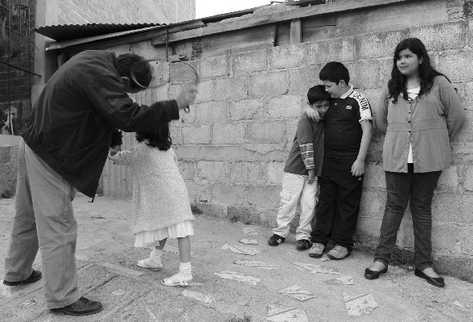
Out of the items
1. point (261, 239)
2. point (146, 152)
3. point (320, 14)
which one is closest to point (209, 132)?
point (261, 239)

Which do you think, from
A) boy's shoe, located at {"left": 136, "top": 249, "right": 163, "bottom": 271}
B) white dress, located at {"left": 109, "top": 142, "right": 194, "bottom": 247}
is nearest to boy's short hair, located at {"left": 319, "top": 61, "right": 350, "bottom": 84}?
white dress, located at {"left": 109, "top": 142, "right": 194, "bottom": 247}

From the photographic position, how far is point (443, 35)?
11.7 ft

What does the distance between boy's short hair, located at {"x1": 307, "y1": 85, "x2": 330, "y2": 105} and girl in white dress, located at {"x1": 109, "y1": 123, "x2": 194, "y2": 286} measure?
1.63 metres

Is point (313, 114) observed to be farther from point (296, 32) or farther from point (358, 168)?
point (296, 32)

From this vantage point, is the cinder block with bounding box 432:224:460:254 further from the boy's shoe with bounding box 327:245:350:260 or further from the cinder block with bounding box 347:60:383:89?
the cinder block with bounding box 347:60:383:89

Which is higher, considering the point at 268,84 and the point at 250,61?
the point at 250,61

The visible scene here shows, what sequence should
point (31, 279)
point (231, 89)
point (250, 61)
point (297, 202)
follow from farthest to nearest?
point (231, 89)
point (250, 61)
point (297, 202)
point (31, 279)

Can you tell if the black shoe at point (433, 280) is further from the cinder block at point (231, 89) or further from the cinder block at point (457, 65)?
the cinder block at point (231, 89)

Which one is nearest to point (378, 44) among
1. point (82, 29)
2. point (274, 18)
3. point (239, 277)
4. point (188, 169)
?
point (274, 18)

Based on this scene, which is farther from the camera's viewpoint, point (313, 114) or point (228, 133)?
point (228, 133)

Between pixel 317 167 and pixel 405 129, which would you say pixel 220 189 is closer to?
pixel 317 167

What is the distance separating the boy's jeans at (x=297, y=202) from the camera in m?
4.06

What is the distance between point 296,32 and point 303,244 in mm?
2285

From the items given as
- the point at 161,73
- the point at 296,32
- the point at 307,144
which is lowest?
the point at 307,144
